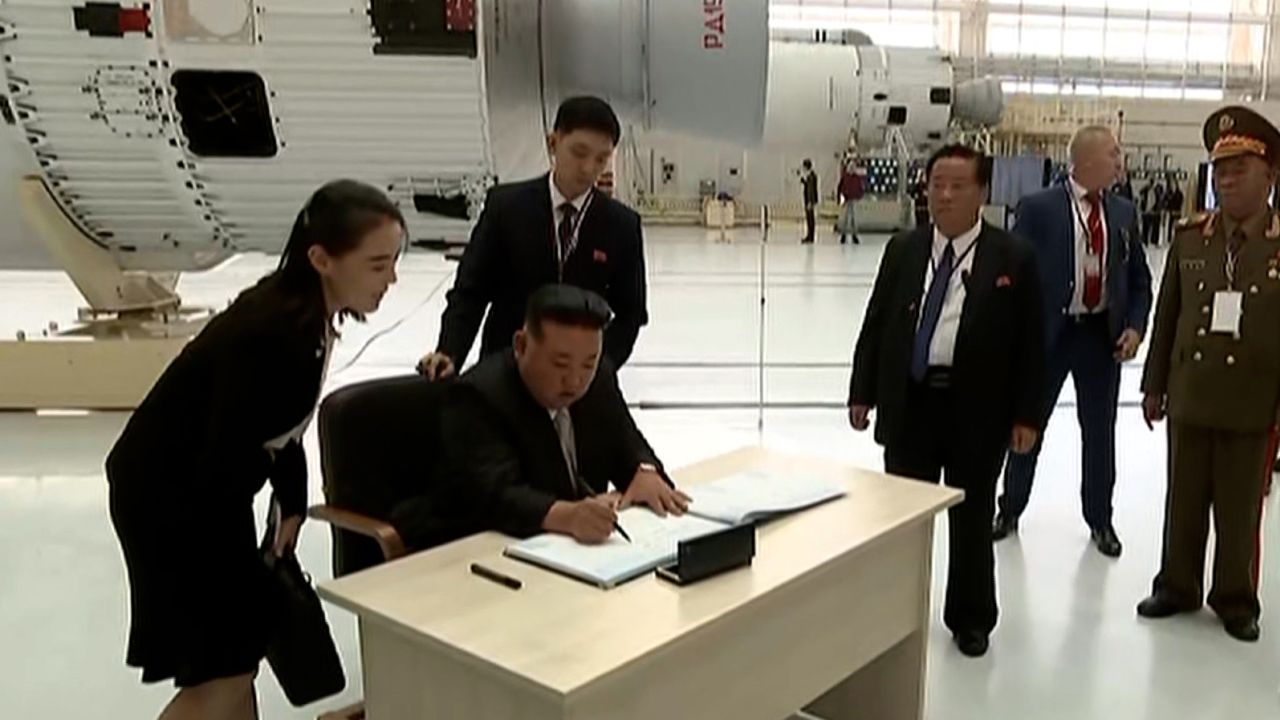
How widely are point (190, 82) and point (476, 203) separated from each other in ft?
3.79

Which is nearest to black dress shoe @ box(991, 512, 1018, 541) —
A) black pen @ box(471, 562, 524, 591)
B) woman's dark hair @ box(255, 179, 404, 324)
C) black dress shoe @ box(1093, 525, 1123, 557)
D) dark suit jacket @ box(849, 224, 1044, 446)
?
black dress shoe @ box(1093, 525, 1123, 557)

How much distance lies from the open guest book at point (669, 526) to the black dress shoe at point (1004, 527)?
183 cm

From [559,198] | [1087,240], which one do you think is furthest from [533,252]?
[1087,240]

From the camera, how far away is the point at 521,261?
2.83m

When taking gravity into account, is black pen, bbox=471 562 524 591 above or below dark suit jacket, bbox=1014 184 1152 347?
below

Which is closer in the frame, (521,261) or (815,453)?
(521,261)

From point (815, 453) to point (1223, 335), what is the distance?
2.15 meters

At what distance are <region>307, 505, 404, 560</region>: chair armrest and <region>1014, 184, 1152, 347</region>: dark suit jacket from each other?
238 centimetres

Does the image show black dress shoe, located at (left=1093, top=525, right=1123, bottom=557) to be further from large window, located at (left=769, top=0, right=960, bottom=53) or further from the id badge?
large window, located at (left=769, top=0, right=960, bottom=53)

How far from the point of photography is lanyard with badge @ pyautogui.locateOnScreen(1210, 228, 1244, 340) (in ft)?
9.48

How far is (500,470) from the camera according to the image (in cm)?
195

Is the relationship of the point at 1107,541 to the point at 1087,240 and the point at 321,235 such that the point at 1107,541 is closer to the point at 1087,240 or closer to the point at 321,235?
the point at 1087,240

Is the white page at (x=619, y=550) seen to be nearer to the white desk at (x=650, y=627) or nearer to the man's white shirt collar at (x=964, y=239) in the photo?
the white desk at (x=650, y=627)

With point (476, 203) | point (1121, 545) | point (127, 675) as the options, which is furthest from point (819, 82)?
point (127, 675)
